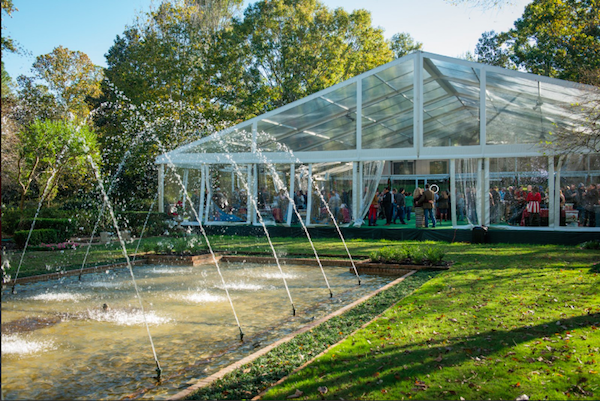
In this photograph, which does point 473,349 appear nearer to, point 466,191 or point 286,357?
point 286,357

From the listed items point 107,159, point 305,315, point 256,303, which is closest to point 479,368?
point 305,315

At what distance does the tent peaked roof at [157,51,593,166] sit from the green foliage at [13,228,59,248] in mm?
7755

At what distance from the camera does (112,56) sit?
4788 centimetres

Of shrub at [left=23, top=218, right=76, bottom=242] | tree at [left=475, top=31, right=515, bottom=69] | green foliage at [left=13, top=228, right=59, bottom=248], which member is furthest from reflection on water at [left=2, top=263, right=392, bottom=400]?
tree at [left=475, top=31, right=515, bottom=69]

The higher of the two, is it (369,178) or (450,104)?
(450,104)

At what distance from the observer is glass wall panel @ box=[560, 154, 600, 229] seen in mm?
17297

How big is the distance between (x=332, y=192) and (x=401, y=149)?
3454 mm

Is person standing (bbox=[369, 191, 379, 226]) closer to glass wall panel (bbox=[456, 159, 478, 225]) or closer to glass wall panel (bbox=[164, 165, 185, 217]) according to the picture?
glass wall panel (bbox=[456, 159, 478, 225])

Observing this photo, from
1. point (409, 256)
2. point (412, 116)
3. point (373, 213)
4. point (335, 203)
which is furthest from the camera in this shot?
point (335, 203)

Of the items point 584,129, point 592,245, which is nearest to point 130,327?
point 584,129

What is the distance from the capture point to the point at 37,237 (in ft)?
56.5

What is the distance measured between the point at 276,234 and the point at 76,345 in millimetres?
14929

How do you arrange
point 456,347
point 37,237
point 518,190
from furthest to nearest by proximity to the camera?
point 518,190 < point 37,237 < point 456,347

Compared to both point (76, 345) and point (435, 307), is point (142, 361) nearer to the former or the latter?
Answer: point (76, 345)
